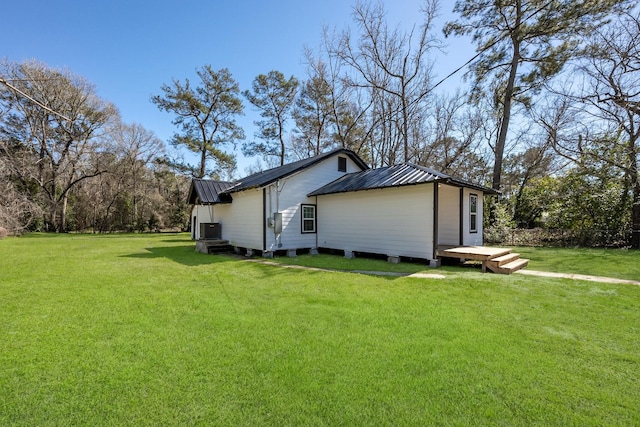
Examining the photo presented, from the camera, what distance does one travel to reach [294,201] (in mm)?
11148

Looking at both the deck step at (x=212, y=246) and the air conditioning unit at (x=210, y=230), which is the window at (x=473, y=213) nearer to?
the deck step at (x=212, y=246)

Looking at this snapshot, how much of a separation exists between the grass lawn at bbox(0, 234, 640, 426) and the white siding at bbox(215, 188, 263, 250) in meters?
5.40

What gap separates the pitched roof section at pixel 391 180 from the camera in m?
8.30

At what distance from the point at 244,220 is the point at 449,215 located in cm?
792

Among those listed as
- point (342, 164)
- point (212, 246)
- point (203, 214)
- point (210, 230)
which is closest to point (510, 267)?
point (342, 164)

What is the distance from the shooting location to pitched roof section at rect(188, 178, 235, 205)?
1300 cm

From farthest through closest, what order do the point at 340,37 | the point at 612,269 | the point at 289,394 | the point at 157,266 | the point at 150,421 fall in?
the point at 340,37 → the point at 157,266 → the point at 612,269 → the point at 289,394 → the point at 150,421

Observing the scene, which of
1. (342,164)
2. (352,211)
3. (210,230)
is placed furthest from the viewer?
(210,230)

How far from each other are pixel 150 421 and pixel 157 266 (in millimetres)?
7054

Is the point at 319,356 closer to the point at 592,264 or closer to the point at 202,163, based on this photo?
the point at 592,264

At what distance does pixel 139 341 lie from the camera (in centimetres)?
319

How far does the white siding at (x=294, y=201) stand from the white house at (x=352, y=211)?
37 mm

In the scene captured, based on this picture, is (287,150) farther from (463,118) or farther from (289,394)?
(289,394)

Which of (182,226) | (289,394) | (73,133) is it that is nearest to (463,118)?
(289,394)
